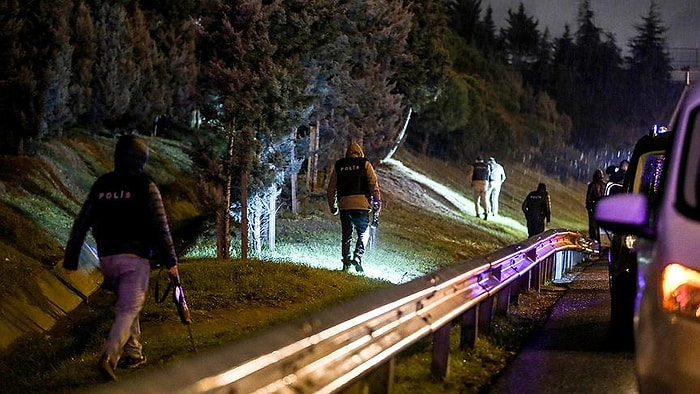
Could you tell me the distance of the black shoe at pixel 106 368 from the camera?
7082 millimetres

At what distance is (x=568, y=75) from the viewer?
244 feet

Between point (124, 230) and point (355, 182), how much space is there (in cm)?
627

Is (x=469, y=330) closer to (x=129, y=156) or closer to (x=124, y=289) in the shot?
(x=124, y=289)

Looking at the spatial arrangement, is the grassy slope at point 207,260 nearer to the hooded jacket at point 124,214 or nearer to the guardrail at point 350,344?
the guardrail at point 350,344

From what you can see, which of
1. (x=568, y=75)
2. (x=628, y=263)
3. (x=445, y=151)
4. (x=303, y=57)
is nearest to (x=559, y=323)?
(x=628, y=263)

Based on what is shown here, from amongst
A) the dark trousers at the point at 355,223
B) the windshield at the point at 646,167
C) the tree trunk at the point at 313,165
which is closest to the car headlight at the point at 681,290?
the windshield at the point at 646,167

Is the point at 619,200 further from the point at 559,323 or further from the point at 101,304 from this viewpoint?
the point at 101,304

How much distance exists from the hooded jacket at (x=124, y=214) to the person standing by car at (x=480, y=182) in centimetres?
2265

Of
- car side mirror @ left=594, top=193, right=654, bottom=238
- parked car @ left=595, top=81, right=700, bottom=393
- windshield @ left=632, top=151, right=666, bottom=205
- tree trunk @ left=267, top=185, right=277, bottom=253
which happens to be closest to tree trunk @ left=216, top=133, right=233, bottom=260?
tree trunk @ left=267, top=185, right=277, bottom=253

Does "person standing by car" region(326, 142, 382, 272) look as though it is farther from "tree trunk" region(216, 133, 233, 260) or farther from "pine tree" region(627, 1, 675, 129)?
"pine tree" region(627, 1, 675, 129)

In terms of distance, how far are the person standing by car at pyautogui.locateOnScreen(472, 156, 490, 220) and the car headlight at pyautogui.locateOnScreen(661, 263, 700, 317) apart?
2511 cm

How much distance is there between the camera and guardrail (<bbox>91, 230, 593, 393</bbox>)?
3.48m

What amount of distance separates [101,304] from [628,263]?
694 cm

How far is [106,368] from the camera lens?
7.09 meters
